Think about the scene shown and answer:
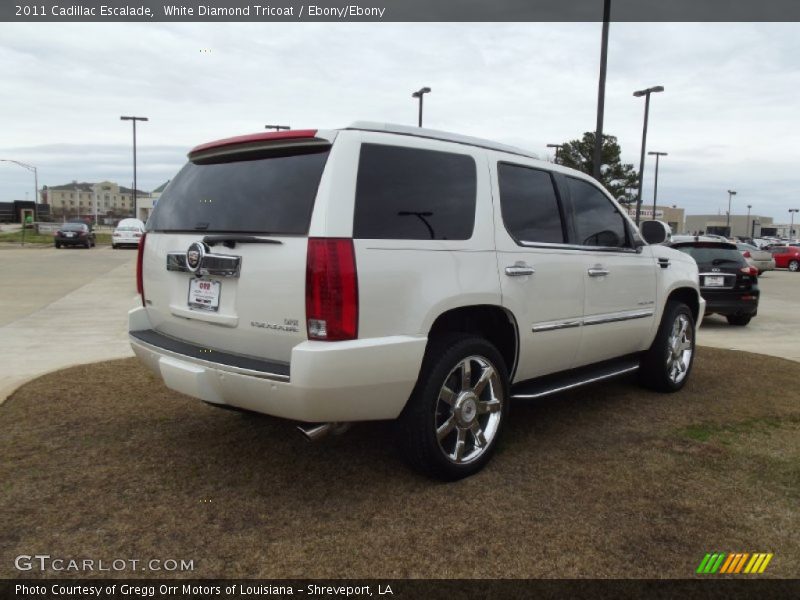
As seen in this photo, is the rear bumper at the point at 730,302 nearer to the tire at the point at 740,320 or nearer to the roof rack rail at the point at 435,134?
the tire at the point at 740,320

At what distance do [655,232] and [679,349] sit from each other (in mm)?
1185

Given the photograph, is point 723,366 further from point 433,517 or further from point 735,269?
point 433,517

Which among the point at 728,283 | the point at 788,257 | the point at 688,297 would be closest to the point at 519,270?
the point at 688,297

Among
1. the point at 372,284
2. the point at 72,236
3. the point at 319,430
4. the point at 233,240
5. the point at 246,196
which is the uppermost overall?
the point at 246,196

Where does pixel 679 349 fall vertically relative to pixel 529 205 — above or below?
below

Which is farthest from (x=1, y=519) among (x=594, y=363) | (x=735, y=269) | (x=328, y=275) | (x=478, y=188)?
(x=735, y=269)

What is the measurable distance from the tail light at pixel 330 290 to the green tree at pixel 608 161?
160ft

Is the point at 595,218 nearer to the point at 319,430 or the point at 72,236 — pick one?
the point at 319,430

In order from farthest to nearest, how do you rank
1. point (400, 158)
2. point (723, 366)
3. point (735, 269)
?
point (735, 269) → point (723, 366) → point (400, 158)

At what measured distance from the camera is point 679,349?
585cm

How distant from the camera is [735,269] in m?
10.4

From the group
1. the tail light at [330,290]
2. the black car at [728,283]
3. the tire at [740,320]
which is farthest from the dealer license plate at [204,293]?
the tire at [740,320]

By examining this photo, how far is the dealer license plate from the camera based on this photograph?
339 cm

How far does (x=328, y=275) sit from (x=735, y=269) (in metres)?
9.34
